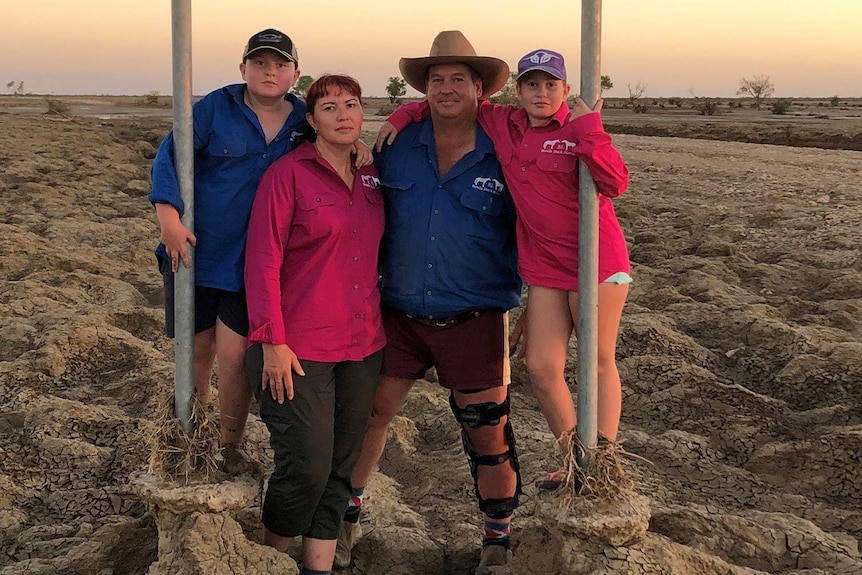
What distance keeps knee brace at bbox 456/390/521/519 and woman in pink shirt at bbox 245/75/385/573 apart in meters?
0.46

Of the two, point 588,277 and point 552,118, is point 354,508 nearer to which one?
Result: point 588,277

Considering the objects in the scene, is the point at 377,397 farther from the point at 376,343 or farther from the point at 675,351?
the point at 675,351

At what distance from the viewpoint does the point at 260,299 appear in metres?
2.82

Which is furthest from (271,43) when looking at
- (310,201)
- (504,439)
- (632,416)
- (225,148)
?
(632,416)

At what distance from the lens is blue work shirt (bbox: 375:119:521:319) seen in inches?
126

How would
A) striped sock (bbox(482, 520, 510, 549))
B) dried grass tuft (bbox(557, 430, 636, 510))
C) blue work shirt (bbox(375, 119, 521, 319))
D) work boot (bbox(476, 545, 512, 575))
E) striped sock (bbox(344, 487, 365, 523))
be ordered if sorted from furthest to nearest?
1. striped sock (bbox(344, 487, 365, 523))
2. striped sock (bbox(482, 520, 510, 549))
3. work boot (bbox(476, 545, 512, 575))
4. blue work shirt (bbox(375, 119, 521, 319))
5. dried grass tuft (bbox(557, 430, 636, 510))

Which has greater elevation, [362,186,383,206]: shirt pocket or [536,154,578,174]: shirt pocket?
[536,154,578,174]: shirt pocket

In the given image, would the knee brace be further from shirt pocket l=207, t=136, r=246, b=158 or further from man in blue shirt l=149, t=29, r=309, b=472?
shirt pocket l=207, t=136, r=246, b=158

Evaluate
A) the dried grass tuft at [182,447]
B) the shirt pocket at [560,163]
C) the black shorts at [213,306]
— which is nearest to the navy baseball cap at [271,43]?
the black shorts at [213,306]

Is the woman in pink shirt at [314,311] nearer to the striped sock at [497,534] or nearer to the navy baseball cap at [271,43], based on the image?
the navy baseball cap at [271,43]

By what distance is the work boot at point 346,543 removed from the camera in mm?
3449

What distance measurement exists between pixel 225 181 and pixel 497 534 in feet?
5.72

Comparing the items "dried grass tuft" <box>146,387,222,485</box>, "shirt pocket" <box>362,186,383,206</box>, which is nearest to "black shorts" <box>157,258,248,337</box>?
"dried grass tuft" <box>146,387,222,485</box>

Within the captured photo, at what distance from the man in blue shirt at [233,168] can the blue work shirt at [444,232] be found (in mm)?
471
